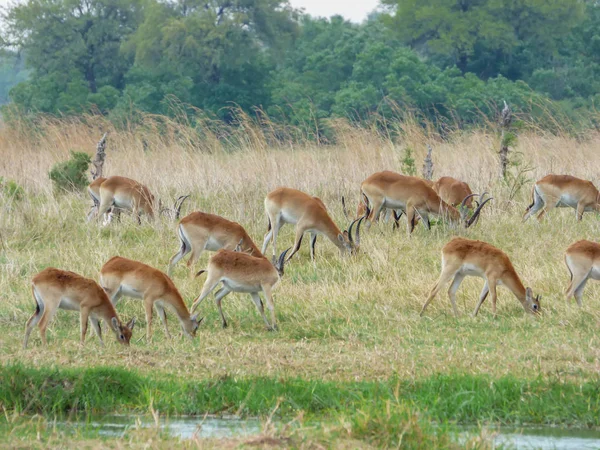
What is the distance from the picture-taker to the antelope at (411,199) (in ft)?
42.1

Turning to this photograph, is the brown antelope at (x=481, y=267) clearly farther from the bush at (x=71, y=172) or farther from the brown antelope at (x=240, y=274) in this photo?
the bush at (x=71, y=172)

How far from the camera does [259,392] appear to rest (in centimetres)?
620

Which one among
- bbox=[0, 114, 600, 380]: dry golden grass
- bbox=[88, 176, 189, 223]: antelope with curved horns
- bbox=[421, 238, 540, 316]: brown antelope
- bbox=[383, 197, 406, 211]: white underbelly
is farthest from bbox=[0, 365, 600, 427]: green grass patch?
bbox=[88, 176, 189, 223]: antelope with curved horns

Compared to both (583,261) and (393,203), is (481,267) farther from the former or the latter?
(393,203)

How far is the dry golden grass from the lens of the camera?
730cm

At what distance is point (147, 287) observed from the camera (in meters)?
8.42

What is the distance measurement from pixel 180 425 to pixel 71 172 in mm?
11006

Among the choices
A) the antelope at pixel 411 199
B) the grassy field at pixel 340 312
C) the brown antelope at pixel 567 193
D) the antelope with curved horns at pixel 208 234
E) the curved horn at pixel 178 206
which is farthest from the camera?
the brown antelope at pixel 567 193

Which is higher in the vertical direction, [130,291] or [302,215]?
[130,291]

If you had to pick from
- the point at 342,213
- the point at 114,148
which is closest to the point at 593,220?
the point at 342,213

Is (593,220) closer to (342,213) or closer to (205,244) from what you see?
(342,213)

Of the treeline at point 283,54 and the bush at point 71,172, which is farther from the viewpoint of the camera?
the treeline at point 283,54

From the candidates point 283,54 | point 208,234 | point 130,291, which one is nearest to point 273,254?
point 208,234

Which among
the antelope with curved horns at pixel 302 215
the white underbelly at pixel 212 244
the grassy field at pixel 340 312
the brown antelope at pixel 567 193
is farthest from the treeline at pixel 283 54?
the white underbelly at pixel 212 244
